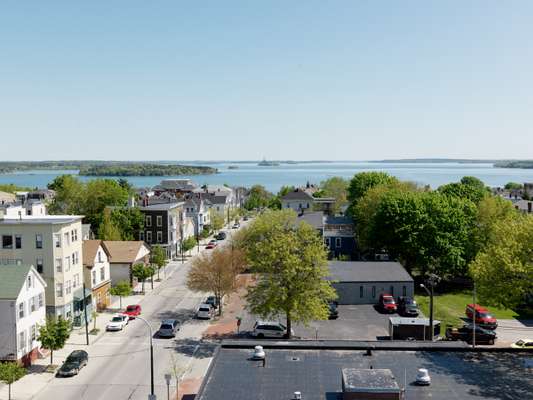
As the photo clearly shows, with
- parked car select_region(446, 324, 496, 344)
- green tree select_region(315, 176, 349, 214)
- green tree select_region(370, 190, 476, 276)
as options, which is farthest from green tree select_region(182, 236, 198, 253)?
green tree select_region(315, 176, 349, 214)

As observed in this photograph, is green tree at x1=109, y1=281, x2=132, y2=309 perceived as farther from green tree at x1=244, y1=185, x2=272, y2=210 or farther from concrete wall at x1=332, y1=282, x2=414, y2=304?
green tree at x1=244, y1=185, x2=272, y2=210

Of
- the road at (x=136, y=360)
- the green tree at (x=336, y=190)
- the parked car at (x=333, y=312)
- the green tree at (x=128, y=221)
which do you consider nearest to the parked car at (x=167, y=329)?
the road at (x=136, y=360)

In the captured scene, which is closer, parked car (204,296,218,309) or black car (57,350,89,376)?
black car (57,350,89,376)

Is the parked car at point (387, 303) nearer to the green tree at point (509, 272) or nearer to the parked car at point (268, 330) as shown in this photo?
the parked car at point (268, 330)

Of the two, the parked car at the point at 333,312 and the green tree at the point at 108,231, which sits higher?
the green tree at the point at 108,231

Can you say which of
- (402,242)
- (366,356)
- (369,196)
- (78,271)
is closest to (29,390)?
(78,271)

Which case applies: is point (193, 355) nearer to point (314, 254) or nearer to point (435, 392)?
point (314, 254)

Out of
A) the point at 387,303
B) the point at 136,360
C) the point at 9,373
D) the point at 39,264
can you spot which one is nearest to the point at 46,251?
the point at 39,264
